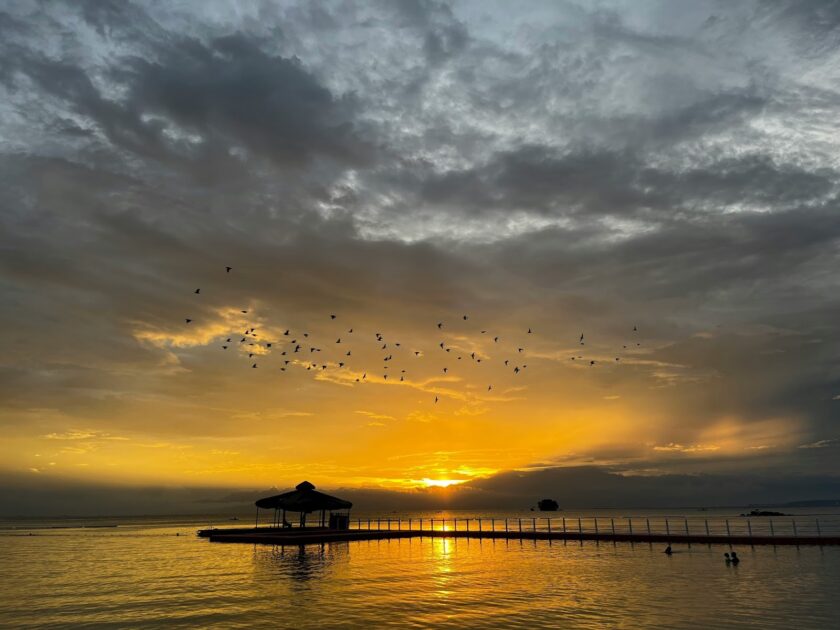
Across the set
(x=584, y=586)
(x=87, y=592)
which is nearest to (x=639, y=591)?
(x=584, y=586)

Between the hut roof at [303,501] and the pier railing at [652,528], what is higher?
the hut roof at [303,501]

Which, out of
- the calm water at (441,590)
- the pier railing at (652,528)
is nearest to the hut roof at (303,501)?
the calm water at (441,590)

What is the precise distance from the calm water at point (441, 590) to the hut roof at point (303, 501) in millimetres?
6003

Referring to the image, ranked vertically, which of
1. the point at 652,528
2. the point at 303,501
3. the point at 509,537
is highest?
the point at 303,501

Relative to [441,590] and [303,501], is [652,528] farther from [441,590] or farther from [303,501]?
[441,590]

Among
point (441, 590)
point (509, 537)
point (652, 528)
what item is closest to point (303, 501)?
point (509, 537)

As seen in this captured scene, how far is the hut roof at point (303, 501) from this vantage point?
180ft

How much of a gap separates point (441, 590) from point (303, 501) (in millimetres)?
28508

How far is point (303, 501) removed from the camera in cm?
5494

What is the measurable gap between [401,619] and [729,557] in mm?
26117

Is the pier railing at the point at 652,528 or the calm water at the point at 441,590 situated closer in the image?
the calm water at the point at 441,590

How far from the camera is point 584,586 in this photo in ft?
98.1

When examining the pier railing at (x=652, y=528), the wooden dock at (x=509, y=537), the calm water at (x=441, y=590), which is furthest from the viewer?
the pier railing at (x=652, y=528)

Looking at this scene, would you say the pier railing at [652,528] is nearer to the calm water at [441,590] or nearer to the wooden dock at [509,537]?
the wooden dock at [509,537]
